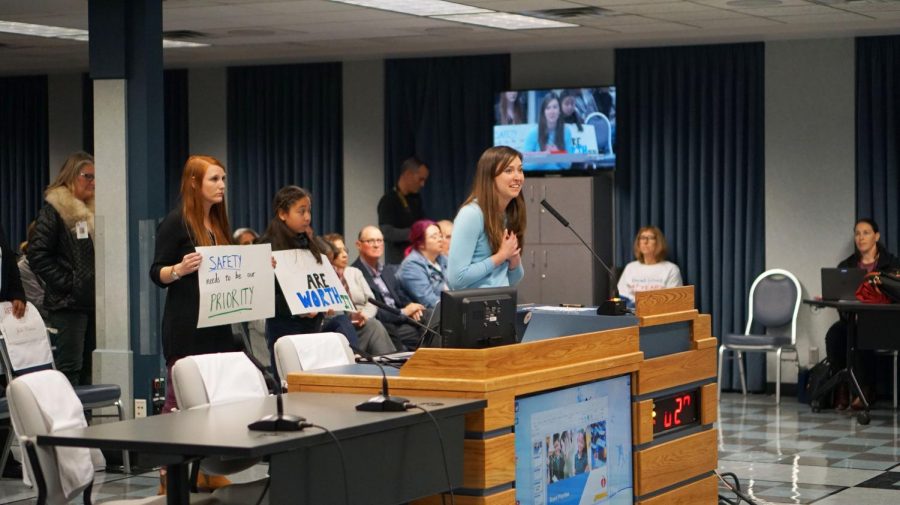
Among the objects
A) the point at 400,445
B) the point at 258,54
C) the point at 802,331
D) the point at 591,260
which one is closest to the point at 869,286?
the point at 802,331

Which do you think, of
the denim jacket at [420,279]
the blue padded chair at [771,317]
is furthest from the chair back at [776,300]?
the denim jacket at [420,279]

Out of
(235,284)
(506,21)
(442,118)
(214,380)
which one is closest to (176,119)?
(442,118)

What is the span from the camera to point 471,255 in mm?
4973

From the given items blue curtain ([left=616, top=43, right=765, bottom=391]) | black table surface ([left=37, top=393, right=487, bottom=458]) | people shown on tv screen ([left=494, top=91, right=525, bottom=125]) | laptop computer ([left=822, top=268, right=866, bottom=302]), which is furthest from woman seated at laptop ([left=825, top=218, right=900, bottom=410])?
black table surface ([left=37, top=393, right=487, bottom=458])

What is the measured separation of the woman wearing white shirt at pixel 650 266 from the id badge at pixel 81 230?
509cm

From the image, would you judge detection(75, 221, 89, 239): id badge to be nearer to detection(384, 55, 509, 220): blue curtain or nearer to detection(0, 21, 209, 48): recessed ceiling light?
detection(0, 21, 209, 48): recessed ceiling light

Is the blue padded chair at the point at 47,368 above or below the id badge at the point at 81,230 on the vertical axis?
below

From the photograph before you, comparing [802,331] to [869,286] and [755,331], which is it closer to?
[755,331]

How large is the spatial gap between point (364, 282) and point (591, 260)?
3020 mm

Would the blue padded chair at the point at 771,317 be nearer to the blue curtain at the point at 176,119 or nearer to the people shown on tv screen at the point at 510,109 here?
the people shown on tv screen at the point at 510,109

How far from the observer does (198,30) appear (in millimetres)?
10031

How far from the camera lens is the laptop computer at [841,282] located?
9.80 metres

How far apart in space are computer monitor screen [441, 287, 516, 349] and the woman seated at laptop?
619 centimetres

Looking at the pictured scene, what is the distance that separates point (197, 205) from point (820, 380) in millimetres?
6114
